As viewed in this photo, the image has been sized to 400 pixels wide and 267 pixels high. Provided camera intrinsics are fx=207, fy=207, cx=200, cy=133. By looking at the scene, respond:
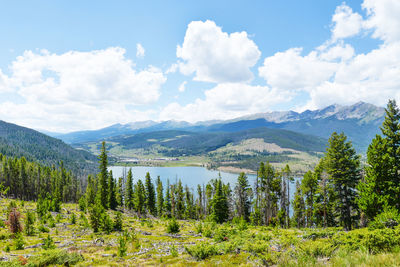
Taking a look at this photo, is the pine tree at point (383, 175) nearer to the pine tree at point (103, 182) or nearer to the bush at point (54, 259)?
the bush at point (54, 259)

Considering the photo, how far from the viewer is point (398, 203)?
22.5 metres

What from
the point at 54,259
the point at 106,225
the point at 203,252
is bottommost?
the point at 106,225

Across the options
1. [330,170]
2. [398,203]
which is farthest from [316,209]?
[398,203]

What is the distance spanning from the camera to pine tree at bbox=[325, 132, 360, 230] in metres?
30.1

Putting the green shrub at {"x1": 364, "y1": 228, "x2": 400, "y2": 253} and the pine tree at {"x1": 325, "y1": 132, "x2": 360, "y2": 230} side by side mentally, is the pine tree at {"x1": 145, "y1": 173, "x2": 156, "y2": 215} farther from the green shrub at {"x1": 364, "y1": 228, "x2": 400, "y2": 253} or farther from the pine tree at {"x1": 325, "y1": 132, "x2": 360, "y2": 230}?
the green shrub at {"x1": 364, "y1": 228, "x2": 400, "y2": 253}

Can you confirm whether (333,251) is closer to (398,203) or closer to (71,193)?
(398,203)

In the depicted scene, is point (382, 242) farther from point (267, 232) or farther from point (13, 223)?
point (13, 223)

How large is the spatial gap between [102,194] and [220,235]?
37.5 metres

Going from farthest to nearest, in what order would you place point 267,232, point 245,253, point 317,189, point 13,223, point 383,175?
point 317,189 → point 267,232 → point 383,175 → point 13,223 → point 245,253

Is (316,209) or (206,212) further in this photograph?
(206,212)

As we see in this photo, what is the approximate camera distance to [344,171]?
30016 millimetres

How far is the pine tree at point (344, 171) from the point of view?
30.1 meters

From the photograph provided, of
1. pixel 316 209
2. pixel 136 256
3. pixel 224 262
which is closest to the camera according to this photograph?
pixel 224 262

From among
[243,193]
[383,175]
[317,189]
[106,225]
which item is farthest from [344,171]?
[106,225]
